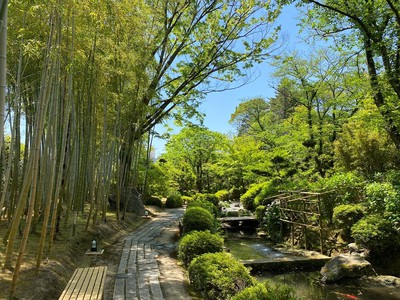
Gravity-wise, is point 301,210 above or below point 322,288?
above

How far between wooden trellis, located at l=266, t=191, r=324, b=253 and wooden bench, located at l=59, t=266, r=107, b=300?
212 inches

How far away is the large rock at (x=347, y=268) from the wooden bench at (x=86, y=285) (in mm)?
4145

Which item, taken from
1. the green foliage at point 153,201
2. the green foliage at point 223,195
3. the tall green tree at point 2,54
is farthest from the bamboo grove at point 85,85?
the green foliage at point 223,195

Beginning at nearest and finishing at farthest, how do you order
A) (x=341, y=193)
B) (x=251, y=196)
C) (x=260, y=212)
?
(x=341, y=193) < (x=260, y=212) < (x=251, y=196)

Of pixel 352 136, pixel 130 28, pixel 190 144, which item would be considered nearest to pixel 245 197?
pixel 352 136

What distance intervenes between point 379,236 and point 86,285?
5.28 meters

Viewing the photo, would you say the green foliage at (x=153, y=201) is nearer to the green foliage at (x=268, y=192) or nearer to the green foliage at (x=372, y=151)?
the green foliage at (x=268, y=192)

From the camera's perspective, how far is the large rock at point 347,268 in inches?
212

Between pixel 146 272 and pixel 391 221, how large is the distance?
15.1 ft

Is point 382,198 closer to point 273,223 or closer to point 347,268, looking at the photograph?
point 347,268

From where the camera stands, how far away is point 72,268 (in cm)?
413

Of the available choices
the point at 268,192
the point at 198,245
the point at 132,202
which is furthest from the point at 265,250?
the point at 132,202

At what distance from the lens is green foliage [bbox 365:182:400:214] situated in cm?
584

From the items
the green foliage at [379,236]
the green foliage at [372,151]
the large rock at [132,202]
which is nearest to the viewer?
the green foliage at [379,236]
